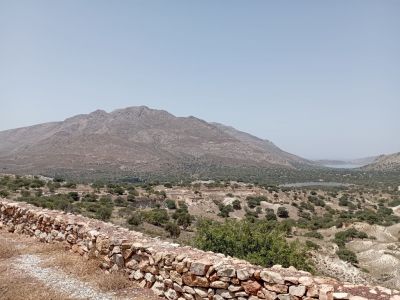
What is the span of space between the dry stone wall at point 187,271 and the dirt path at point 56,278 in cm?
30

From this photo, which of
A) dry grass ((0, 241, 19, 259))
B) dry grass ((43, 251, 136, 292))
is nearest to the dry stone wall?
dry grass ((43, 251, 136, 292))

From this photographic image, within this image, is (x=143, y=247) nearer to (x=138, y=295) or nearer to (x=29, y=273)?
(x=138, y=295)

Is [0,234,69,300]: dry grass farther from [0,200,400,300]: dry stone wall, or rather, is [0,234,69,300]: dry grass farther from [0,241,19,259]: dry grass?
[0,200,400,300]: dry stone wall

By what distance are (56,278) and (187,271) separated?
134 inches

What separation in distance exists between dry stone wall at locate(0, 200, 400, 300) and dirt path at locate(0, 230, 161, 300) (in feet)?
0.99

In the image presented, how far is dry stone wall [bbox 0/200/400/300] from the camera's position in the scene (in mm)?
6949

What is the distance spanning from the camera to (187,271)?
27.1 feet

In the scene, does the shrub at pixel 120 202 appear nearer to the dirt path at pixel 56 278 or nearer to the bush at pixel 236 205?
the bush at pixel 236 205

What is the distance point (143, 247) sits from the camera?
30.4 feet

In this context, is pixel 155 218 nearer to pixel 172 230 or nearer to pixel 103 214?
pixel 172 230

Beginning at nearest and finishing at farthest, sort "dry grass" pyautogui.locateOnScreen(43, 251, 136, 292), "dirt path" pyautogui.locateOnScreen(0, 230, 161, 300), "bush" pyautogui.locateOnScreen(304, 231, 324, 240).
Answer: "dirt path" pyautogui.locateOnScreen(0, 230, 161, 300), "dry grass" pyautogui.locateOnScreen(43, 251, 136, 292), "bush" pyautogui.locateOnScreen(304, 231, 324, 240)

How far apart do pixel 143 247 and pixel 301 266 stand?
443 inches

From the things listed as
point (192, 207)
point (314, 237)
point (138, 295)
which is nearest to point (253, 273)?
point (138, 295)

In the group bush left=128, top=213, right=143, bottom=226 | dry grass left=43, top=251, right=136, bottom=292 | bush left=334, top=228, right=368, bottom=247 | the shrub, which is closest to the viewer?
dry grass left=43, top=251, right=136, bottom=292
